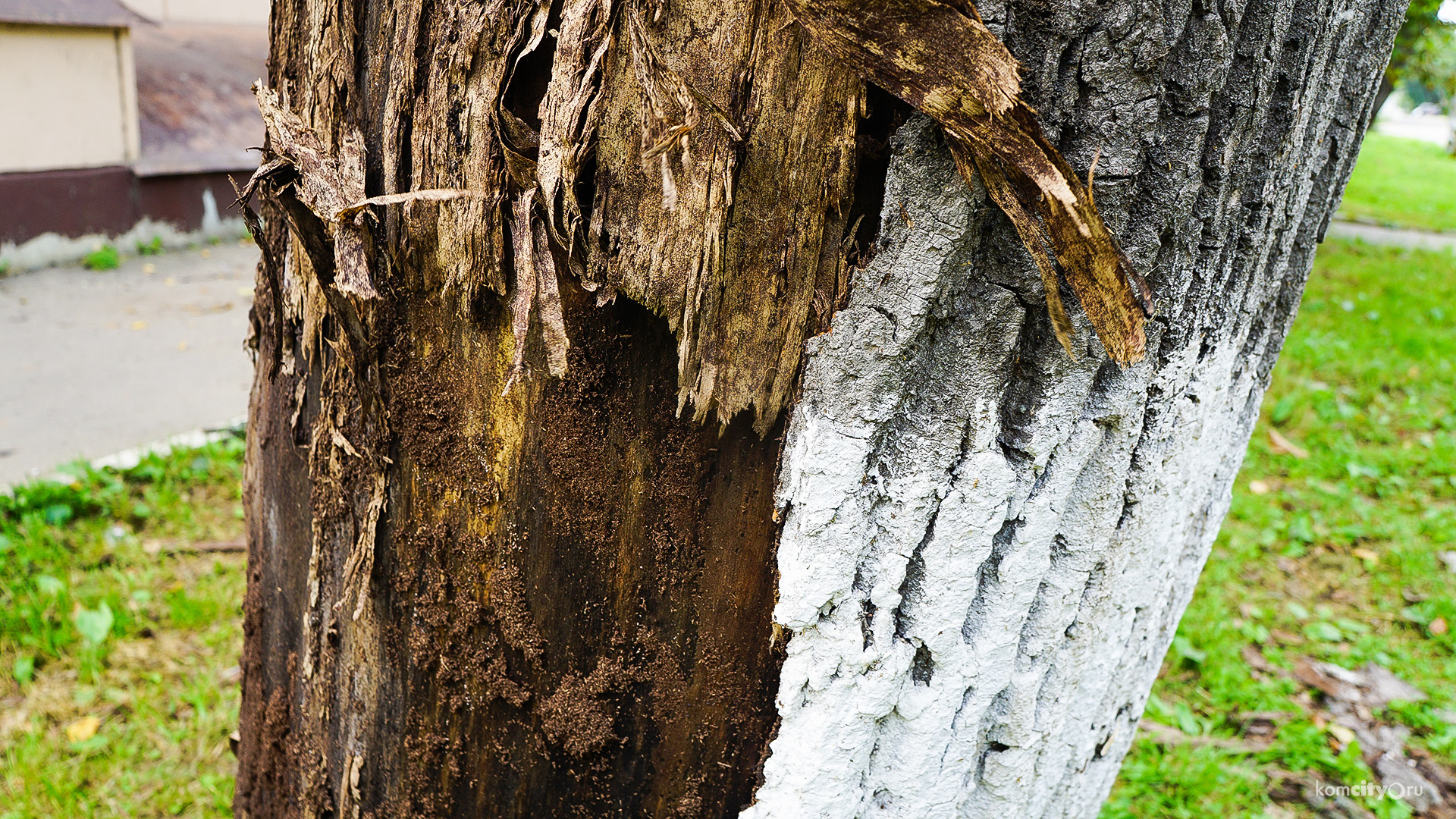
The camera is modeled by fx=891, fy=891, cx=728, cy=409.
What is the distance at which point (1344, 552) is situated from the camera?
3.64 metres

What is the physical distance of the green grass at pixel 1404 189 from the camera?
11.0m

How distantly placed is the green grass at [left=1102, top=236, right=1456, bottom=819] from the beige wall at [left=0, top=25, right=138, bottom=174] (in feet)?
23.3

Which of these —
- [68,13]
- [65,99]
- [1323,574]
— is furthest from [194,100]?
[1323,574]

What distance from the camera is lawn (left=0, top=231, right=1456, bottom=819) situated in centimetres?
240

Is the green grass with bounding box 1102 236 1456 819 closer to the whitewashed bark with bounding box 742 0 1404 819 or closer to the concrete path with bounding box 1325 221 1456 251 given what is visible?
the whitewashed bark with bounding box 742 0 1404 819

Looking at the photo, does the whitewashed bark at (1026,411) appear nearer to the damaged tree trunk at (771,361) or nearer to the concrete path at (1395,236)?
the damaged tree trunk at (771,361)

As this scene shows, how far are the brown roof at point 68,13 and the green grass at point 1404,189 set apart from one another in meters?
10.6

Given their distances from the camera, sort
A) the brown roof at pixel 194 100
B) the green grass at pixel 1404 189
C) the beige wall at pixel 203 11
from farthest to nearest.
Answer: the green grass at pixel 1404 189, the beige wall at pixel 203 11, the brown roof at pixel 194 100

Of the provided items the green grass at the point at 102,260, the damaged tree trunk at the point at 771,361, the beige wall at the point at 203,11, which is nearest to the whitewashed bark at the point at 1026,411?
the damaged tree trunk at the point at 771,361

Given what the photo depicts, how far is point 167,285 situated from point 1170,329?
700 cm

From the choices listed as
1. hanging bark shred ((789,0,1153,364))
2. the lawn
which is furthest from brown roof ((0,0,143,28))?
hanging bark shred ((789,0,1153,364))

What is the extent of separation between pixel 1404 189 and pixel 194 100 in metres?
16.5

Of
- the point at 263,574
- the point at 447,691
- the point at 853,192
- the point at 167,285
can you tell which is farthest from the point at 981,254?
the point at 167,285

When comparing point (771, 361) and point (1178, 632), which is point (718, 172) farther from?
point (1178, 632)
